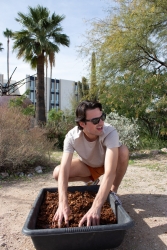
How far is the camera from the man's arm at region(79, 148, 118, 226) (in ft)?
5.67

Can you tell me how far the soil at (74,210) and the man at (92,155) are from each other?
170 millimetres

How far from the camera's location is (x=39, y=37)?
14445 millimetres

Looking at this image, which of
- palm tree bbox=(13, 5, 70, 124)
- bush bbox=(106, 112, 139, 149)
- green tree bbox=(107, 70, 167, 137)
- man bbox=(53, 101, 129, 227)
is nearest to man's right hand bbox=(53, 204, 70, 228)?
man bbox=(53, 101, 129, 227)

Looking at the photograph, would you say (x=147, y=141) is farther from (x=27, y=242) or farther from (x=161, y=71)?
(x=27, y=242)

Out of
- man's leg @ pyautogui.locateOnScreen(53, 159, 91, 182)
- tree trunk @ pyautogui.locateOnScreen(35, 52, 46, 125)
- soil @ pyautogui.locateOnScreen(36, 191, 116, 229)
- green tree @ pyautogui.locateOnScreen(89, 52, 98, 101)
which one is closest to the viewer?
soil @ pyautogui.locateOnScreen(36, 191, 116, 229)

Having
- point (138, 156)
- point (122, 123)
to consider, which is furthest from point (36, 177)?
point (122, 123)

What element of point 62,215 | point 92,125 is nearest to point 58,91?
point 92,125

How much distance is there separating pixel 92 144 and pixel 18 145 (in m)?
2.57

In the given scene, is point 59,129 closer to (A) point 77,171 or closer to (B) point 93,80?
(B) point 93,80

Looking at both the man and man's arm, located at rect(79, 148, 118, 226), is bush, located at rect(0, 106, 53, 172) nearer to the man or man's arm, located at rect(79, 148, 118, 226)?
the man

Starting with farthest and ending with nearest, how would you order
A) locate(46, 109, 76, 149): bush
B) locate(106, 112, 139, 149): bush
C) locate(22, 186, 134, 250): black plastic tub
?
1. locate(46, 109, 76, 149): bush
2. locate(106, 112, 139, 149): bush
3. locate(22, 186, 134, 250): black plastic tub

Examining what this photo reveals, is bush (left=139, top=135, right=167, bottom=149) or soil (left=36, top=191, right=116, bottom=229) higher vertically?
soil (left=36, top=191, right=116, bottom=229)

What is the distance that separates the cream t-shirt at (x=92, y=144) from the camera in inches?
88.5

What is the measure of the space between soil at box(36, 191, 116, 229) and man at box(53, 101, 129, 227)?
0.17m
